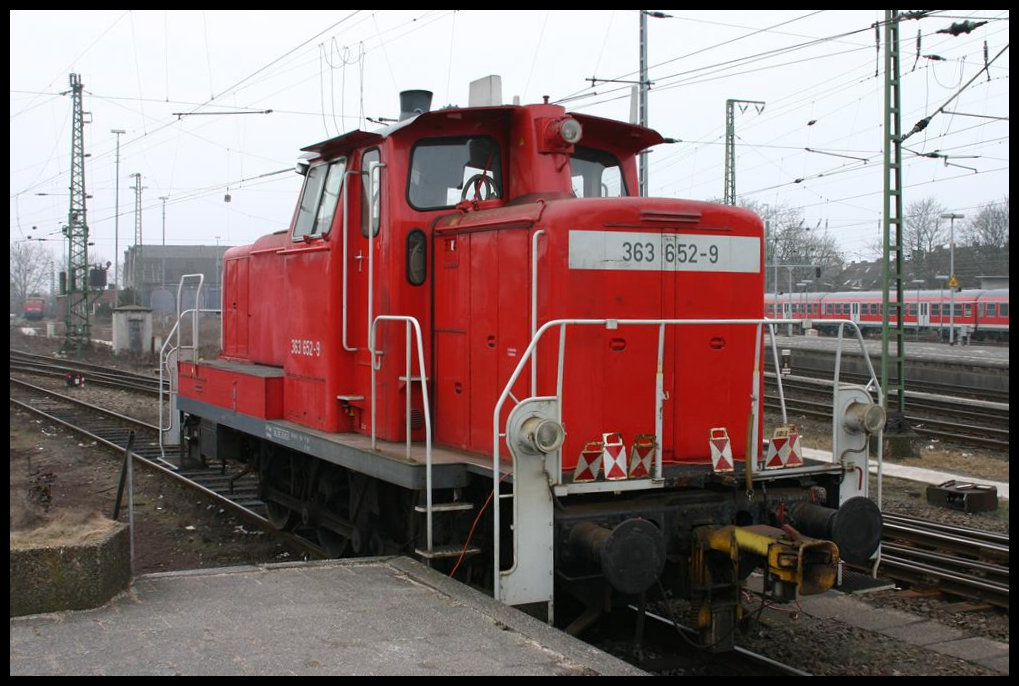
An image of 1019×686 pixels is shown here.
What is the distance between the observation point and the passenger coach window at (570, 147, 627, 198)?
6.89m

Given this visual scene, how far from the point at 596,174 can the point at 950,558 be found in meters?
4.53

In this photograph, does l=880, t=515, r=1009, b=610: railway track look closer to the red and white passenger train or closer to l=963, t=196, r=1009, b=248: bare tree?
the red and white passenger train

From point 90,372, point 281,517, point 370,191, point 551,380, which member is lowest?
point 281,517

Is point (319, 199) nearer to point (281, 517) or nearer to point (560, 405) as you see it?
point (281, 517)

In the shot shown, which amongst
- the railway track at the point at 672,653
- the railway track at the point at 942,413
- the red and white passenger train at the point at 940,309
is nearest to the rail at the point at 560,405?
the railway track at the point at 672,653

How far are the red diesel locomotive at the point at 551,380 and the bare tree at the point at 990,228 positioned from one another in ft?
200

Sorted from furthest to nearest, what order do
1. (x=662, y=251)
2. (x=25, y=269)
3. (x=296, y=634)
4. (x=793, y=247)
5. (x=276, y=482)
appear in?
(x=25, y=269) → (x=793, y=247) → (x=276, y=482) → (x=662, y=251) → (x=296, y=634)

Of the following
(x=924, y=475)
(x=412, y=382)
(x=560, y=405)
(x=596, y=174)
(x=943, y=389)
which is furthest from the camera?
(x=943, y=389)

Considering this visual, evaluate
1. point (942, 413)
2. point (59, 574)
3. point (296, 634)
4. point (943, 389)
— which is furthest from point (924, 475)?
point (943, 389)

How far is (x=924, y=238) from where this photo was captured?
65.1m

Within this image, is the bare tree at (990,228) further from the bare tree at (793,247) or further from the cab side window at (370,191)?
the cab side window at (370,191)

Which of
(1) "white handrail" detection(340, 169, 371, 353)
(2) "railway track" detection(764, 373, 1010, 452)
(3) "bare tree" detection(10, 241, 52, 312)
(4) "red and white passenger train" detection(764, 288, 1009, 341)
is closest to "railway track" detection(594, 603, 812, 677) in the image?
(1) "white handrail" detection(340, 169, 371, 353)

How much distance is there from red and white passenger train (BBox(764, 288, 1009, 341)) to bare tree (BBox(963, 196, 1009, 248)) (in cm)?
1530

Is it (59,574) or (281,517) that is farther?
(281,517)
